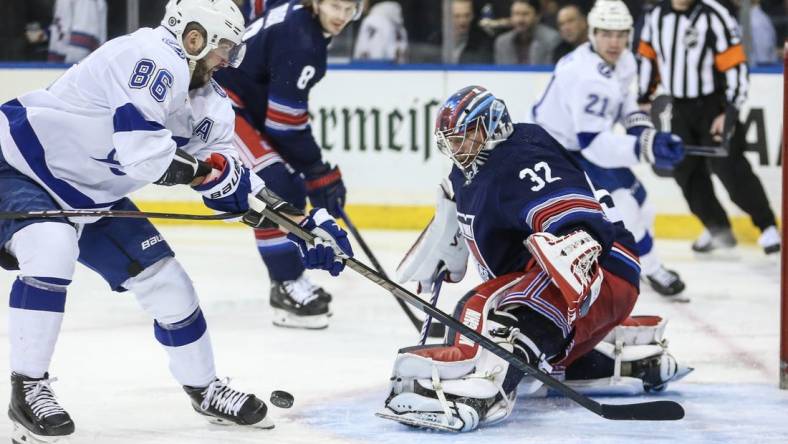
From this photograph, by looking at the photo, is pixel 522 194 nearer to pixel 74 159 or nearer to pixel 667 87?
pixel 74 159

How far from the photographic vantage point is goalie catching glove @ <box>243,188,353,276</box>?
10.2ft

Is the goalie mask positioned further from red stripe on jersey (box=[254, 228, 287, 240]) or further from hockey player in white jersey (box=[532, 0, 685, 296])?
hockey player in white jersey (box=[532, 0, 685, 296])

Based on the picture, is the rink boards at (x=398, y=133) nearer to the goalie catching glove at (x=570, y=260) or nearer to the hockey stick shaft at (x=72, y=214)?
the goalie catching glove at (x=570, y=260)

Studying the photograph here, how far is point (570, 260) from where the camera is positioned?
9.76ft

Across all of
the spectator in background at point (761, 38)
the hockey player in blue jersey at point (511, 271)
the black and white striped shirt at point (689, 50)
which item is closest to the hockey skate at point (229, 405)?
the hockey player in blue jersey at point (511, 271)

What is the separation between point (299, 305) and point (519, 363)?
1.59m

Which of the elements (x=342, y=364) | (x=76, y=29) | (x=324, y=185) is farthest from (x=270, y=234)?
(x=76, y=29)

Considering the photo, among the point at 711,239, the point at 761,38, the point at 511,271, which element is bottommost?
the point at 711,239

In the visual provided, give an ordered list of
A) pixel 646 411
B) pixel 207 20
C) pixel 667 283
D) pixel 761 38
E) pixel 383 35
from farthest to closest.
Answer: pixel 383 35, pixel 761 38, pixel 667 283, pixel 646 411, pixel 207 20

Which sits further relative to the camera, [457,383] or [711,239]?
[711,239]

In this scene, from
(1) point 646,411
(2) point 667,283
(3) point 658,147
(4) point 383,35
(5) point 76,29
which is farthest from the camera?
(5) point 76,29

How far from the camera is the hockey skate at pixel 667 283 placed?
5.08 m

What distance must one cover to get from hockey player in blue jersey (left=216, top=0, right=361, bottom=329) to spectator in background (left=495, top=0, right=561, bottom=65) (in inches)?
83.7

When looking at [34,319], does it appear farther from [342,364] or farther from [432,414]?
[342,364]
